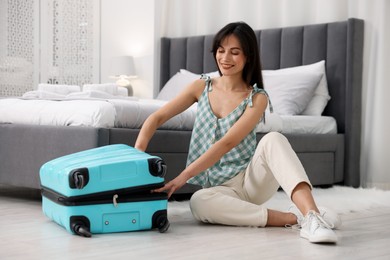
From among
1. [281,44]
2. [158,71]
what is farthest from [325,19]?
[158,71]

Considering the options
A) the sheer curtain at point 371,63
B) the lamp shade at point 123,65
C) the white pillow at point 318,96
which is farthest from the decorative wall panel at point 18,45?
the white pillow at point 318,96

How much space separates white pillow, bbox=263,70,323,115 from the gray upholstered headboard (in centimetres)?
18

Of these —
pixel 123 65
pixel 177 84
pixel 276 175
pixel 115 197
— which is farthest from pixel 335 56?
pixel 115 197

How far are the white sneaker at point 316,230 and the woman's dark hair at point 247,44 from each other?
27.4 inches

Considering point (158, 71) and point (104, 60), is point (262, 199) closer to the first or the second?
point (158, 71)

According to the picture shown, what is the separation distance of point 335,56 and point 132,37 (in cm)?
222

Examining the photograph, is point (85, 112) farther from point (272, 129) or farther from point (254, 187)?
point (272, 129)

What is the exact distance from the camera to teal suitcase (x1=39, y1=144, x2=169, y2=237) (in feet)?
8.12

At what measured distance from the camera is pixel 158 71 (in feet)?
20.7

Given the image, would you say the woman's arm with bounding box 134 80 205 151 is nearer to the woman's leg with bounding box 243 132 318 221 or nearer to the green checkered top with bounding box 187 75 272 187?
the green checkered top with bounding box 187 75 272 187

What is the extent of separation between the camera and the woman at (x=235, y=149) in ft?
8.64

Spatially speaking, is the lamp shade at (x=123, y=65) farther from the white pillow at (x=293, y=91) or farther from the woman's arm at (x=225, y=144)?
the woman's arm at (x=225, y=144)

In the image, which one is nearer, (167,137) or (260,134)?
(167,137)

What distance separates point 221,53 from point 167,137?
852mm
